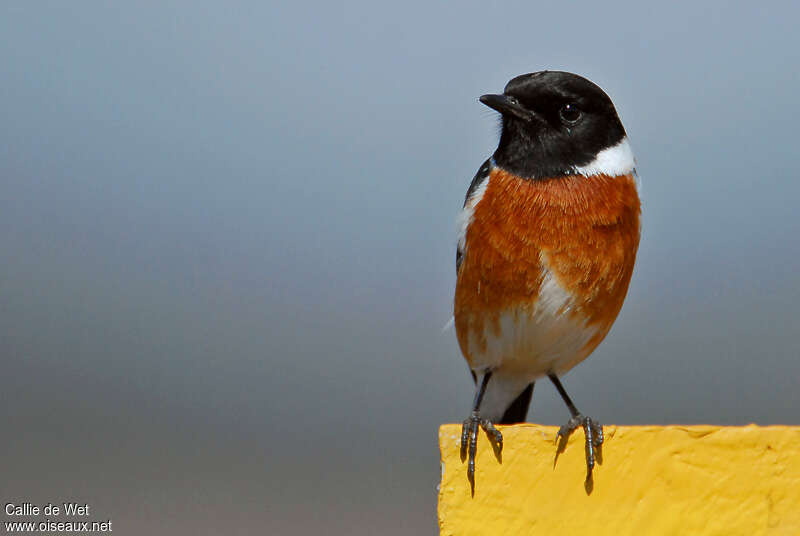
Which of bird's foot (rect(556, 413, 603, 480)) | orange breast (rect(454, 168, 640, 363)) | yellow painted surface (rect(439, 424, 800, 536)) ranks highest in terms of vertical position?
orange breast (rect(454, 168, 640, 363))

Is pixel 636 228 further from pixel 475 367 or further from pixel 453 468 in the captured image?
pixel 453 468

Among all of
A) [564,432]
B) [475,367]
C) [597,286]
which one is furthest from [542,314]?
[564,432]

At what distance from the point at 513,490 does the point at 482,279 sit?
145cm

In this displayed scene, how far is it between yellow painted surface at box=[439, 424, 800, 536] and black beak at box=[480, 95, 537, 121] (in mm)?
1881

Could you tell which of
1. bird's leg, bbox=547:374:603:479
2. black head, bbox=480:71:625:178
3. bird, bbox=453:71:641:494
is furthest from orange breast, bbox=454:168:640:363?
bird's leg, bbox=547:374:603:479

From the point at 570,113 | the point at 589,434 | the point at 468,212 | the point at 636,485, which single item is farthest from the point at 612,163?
the point at 636,485

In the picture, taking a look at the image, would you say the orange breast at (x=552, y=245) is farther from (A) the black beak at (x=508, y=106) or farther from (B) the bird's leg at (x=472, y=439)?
(B) the bird's leg at (x=472, y=439)

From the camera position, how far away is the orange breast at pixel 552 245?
11.7 feet

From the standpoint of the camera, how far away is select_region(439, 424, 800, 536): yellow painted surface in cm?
221

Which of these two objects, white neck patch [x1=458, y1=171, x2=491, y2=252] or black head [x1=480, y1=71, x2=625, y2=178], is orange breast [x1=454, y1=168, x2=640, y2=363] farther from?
black head [x1=480, y1=71, x2=625, y2=178]

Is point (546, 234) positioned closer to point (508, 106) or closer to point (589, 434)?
point (508, 106)

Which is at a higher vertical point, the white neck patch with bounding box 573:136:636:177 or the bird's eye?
the bird's eye

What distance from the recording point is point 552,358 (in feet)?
13.1

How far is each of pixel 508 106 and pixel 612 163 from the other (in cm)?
55
